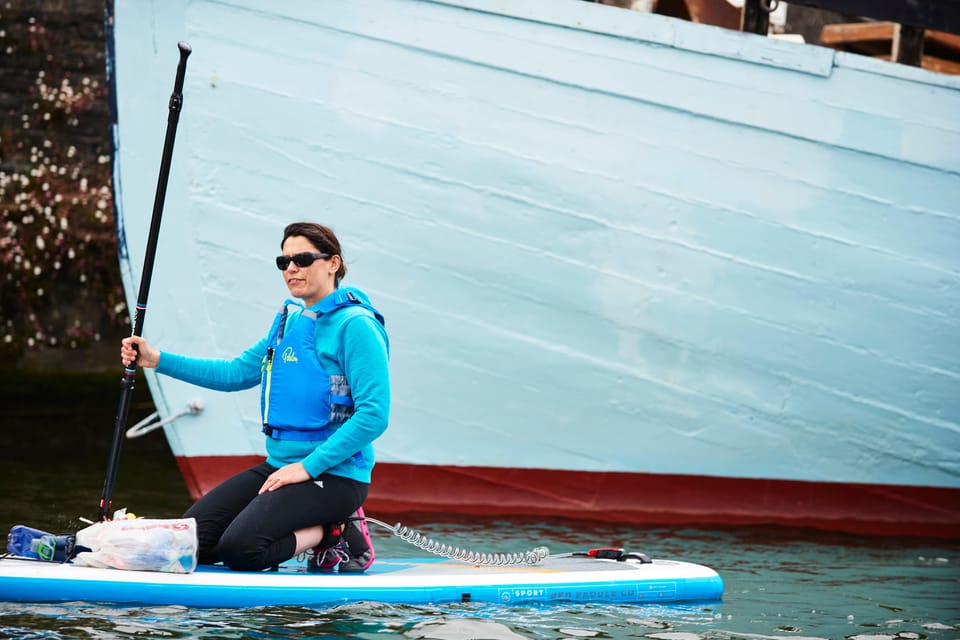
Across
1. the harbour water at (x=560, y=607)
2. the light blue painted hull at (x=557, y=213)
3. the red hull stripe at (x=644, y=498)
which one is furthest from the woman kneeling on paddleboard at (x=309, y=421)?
the red hull stripe at (x=644, y=498)

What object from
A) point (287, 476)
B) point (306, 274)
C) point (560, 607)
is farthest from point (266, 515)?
point (560, 607)

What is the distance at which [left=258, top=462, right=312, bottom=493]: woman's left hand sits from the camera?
377 cm

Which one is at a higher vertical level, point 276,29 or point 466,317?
point 276,29

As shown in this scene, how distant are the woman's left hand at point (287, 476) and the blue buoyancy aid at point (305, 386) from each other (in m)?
0.12

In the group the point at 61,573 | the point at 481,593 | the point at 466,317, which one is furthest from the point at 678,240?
the point at 61,573

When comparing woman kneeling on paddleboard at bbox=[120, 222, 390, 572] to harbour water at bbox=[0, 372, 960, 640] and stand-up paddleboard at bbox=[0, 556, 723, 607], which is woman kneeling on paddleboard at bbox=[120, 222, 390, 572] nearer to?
stand-up paddleboard at bbox=[0, 556, 723, 607]

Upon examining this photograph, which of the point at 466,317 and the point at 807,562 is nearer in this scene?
the point at 807,562

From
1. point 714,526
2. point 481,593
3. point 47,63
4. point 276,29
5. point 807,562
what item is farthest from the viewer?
point 47,63

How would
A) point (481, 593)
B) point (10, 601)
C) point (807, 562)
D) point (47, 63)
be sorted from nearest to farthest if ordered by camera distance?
point (10, 601), point (481, 593), point (807, 562), point (47, 63)

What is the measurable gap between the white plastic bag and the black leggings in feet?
0.39

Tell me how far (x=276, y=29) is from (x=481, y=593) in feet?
9.44

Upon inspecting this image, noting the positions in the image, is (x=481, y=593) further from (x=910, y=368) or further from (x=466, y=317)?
(x=910, y=368)

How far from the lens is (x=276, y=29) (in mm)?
5703

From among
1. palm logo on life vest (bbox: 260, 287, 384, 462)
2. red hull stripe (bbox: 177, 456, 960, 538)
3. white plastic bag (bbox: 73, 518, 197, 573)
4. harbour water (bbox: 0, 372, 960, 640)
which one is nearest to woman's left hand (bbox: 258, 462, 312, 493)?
palm logo on life vest (bbox: 260, 287, 384, 462)
